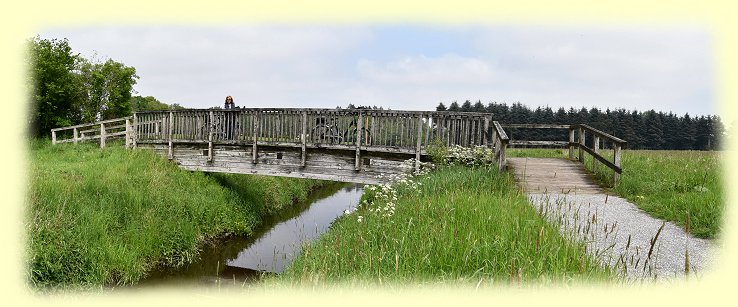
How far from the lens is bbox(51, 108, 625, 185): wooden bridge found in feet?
42.2

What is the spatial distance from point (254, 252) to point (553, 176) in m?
8.94

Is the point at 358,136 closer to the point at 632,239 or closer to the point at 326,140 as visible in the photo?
Answer: the point at 326,140

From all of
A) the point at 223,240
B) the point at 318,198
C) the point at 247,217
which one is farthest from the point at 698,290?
the point at 318,198

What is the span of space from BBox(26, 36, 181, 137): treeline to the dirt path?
24590 millimetres

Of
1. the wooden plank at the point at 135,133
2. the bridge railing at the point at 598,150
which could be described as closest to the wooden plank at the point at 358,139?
the bridge railing at the point at 598,150

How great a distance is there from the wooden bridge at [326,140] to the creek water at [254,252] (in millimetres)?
2131

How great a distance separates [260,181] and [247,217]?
4.24 m

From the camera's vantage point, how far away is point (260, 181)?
20.4 metres

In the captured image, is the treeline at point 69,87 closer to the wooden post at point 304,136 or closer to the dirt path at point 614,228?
the wooden post at point 304,136

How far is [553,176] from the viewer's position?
11453 mm

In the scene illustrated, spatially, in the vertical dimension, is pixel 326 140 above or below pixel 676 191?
above

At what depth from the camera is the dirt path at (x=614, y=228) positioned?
183 inches

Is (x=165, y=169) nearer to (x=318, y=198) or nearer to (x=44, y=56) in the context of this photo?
(x=318, y=198)

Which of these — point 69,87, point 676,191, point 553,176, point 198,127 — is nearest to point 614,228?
point 676,191
